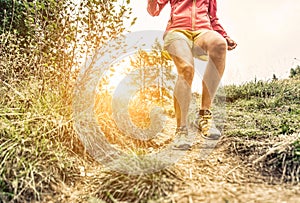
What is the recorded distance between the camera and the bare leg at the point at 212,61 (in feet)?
7.84

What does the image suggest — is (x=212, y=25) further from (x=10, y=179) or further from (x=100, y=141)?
(x=10, y=179)

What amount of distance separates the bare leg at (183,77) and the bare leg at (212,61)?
0.17 metres

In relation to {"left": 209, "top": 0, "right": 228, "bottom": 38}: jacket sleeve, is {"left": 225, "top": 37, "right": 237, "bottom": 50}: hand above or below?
below

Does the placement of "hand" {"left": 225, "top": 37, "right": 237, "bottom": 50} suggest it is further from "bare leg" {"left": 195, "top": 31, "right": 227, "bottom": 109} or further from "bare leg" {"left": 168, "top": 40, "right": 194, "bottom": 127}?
"bare leg" {"left": 168, "top": 40, "right": 194, "bottom": 127}

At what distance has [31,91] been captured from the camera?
8.30 ft

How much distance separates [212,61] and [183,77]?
1.12 ft

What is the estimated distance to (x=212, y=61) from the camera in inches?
97.4

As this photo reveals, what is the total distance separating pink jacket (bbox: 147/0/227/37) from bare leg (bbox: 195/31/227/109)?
0.57ft

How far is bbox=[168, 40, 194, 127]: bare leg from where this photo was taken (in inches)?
89.4

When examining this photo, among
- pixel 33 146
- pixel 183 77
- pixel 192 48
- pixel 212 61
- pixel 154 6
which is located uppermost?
pixel 154 6

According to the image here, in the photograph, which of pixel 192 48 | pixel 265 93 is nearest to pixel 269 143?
pixel 192 48

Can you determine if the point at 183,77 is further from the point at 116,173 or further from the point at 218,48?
the point at 116,173

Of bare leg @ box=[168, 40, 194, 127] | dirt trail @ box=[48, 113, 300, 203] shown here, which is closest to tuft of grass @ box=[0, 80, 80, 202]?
dirt trail @ box=[48, 113, 300, 203]

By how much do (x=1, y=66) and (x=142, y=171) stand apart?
195 cm
